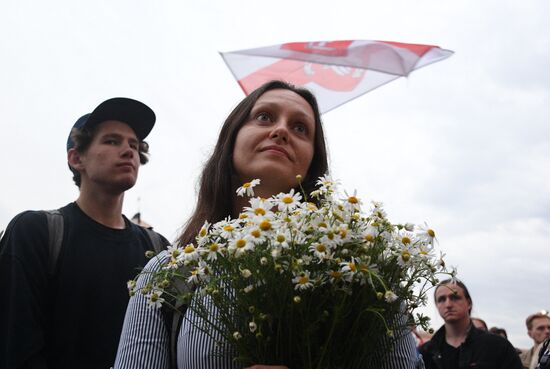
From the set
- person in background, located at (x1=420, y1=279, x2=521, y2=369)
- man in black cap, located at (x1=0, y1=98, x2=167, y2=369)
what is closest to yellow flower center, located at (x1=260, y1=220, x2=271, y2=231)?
man in black cap, located at (x1=0, y1=98, x2=167, y2=369)

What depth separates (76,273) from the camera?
278 centimetres

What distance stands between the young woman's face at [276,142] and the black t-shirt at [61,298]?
80 cm

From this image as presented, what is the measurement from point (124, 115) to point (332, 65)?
21.4 ft

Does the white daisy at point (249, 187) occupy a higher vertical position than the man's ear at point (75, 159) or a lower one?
lower

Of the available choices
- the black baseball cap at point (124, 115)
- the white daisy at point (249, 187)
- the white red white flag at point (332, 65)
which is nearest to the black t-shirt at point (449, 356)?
the black baseball cap at point (124, 115)

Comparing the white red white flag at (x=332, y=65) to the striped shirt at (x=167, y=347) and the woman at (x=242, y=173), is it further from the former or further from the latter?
the striped shirt at (x=167, y=347)

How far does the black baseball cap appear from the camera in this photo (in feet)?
11.4

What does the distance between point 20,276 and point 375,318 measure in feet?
5.85

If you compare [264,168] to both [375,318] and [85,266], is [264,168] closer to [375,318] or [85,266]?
[375,318]

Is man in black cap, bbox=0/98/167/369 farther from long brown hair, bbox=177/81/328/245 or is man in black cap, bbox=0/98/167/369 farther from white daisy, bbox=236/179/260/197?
white daisy, bbox=236/179/260/197

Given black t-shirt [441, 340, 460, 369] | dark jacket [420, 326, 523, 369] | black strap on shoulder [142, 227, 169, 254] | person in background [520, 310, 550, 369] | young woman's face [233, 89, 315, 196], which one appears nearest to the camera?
young woman's face [233, 89, 315, 196]

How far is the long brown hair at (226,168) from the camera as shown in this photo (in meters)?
2.12

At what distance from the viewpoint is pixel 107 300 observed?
279cm

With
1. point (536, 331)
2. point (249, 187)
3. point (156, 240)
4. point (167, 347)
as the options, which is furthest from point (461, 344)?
point (249, 187)
